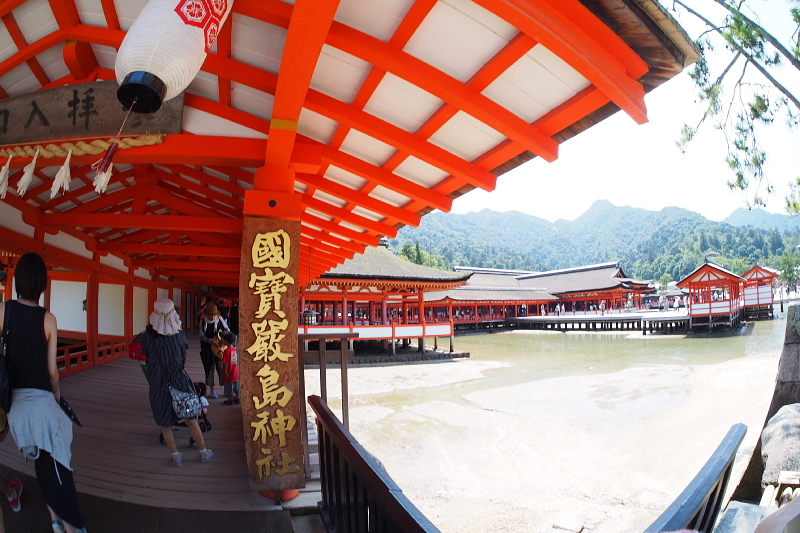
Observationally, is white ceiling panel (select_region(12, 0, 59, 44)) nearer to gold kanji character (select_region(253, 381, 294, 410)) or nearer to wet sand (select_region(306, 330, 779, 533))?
gold kanji character (select_region(253, 381, 294, 410))

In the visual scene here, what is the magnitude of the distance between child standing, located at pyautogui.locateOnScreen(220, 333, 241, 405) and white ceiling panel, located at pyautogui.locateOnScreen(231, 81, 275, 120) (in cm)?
274

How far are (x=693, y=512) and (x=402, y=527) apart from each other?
0.78m

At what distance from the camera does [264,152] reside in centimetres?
304

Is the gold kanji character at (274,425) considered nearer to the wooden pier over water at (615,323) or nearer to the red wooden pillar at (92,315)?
the red wooden pillar at (92,315)

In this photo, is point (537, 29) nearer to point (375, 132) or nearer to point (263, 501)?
point (375, 132)

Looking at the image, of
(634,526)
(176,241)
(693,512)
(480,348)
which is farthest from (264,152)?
(480,348)

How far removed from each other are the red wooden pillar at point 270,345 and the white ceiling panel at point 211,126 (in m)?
0.50

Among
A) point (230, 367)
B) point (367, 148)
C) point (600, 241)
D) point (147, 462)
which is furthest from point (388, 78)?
point (600, 241)

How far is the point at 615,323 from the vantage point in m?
31.5

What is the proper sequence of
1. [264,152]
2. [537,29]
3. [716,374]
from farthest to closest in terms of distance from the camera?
[716,374], [264,152], [537,29]

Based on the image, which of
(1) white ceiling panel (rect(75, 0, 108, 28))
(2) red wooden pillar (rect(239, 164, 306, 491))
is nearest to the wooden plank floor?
(2) red wooden pillar (rect(239, 164, 306, 491))

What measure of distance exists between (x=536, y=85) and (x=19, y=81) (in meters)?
3.53

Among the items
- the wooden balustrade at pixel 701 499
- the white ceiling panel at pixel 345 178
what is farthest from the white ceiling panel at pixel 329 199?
the wooden balustrade at pixel 701 499

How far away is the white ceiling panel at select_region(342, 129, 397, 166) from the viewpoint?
3.12 m
